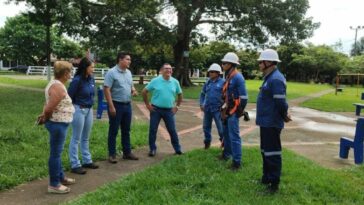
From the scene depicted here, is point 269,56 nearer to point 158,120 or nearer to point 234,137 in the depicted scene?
point 234,137

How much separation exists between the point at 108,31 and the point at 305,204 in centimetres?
1678

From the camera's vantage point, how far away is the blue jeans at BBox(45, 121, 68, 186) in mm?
5457

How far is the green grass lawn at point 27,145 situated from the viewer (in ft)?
20.6

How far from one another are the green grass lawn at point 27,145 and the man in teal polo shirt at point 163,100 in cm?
92

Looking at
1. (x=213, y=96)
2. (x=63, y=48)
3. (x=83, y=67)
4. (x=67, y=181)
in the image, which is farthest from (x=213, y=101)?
(x=63, y=48)

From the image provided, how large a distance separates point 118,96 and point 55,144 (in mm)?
1893

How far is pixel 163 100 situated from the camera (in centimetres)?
779

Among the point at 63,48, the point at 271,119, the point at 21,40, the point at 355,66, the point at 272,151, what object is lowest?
the point at 272,151

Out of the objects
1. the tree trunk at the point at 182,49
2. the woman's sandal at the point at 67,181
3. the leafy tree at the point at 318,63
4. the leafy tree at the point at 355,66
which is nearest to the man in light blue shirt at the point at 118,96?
the woman's sandal at the point at 67,181

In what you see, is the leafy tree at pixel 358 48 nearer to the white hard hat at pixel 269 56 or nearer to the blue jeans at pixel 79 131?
the white hard hat at pixel 269 56

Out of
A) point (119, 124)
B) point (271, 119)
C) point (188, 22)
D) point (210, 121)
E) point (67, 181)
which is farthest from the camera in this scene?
point (188, 22)

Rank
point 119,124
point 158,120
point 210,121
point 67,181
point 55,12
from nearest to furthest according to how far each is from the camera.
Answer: point 67,181
point 119,124
point 158,120
point 210,121
point 55,12

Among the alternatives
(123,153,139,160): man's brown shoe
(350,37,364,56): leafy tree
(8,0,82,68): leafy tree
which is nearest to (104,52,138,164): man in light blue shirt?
(123,153,139,160): man's brown shoe

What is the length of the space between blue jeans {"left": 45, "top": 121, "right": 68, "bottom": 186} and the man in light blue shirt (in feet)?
5.07
